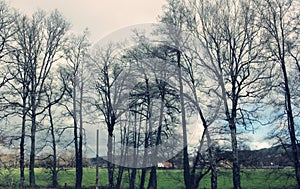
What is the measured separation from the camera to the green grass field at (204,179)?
23692 millimetres

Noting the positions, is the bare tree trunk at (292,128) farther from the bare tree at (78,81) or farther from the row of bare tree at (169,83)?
the bare tree at (78,81)

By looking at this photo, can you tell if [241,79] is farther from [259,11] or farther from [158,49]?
[158,49]

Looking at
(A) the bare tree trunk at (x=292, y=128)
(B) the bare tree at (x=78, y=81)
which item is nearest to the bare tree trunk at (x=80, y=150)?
(B) the bare tree at (x=78, y=81)

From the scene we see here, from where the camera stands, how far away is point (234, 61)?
68.3 feet

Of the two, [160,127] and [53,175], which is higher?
[160,127]

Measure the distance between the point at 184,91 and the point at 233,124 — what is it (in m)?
4.20

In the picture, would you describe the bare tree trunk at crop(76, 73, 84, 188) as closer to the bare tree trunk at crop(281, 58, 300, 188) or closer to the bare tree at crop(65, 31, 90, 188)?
the bare tree at crop(65, 31, 90, 188)

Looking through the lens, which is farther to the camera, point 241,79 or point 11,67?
point 11,67

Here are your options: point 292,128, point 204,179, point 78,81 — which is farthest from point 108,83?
point 204,179

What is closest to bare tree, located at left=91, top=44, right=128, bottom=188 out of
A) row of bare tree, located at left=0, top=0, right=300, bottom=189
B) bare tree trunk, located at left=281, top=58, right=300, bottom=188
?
row of bare tree, located at left=0, top=0, right=300, bottom=189

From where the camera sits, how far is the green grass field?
2369 centimetres

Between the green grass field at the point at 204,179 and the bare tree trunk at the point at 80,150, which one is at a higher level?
the bare tree trunk at the point at 80,150

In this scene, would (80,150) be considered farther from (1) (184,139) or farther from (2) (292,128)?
(2) (292,128)

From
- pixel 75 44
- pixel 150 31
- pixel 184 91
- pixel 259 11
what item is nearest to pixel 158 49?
pixel 150 31
